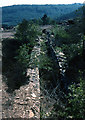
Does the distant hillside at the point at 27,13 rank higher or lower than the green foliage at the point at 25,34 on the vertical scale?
higher

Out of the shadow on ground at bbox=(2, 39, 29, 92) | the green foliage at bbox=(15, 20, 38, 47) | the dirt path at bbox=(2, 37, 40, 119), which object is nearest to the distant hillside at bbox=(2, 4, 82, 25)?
the green foliage at bbox=(15, 20, 38, 47)

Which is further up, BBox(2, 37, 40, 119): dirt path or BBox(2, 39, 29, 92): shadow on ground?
BBox(2, 39, 29, 92): shadow on ground

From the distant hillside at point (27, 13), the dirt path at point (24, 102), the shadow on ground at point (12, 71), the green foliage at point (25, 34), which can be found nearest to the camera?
the dirt path at point (24, 102)

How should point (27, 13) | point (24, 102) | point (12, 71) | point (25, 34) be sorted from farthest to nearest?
point (27, 13) → point (25, 34) → point (12, 71) → point (24, 102)

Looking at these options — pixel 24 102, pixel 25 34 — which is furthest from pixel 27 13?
pixel 24 102

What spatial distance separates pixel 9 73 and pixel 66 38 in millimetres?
5273

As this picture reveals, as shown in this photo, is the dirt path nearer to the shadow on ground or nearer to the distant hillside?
the shadow on ground

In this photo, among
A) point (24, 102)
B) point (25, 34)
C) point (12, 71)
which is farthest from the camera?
point (25, 34)

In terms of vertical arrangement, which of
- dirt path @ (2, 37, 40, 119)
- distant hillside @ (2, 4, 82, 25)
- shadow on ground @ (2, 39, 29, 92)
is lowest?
dirt path @ (2, 37, 40, 119)

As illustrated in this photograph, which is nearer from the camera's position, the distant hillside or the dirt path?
the dirt path

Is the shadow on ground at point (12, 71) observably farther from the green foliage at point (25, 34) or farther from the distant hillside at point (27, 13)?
the distant hillside at point (27, 13)

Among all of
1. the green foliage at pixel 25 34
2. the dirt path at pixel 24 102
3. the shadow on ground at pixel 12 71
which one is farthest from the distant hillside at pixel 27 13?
the dirt path at pixel 24 102

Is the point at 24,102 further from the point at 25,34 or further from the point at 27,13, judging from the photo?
the point at 27,13

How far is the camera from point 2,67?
760 centimetres
